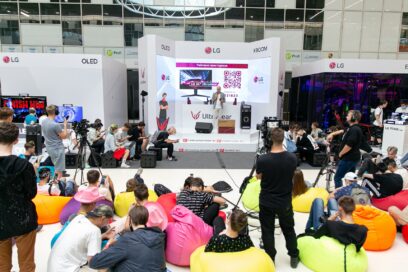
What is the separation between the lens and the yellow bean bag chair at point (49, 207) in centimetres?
404

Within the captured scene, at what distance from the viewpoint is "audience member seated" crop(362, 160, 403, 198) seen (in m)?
4.35

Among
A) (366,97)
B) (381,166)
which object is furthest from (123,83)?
(381,166)

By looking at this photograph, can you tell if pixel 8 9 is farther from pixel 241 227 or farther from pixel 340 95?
pixel 241 227

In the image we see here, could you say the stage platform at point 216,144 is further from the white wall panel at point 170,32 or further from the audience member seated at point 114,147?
the white wall panel at point 170,32

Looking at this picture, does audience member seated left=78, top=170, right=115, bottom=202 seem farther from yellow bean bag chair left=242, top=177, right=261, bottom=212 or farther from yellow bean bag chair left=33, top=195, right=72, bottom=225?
yellow bean bag chair left=242, top=177, right=261, bottom=212

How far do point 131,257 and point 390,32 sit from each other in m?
18.2

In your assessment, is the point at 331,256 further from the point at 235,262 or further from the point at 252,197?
the point at 252,197

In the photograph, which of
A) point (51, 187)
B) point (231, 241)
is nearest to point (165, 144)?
point (51, 187)

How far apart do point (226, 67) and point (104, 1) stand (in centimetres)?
731

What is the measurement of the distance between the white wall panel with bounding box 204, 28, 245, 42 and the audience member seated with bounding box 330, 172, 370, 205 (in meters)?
12.6

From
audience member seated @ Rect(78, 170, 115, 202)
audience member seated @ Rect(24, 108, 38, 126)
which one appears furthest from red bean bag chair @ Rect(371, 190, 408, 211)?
audience member seated @ Rect(24, 108, 38, 126)

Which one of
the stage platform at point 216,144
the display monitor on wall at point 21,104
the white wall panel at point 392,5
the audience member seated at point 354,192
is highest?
the white wall panel at point 392,5

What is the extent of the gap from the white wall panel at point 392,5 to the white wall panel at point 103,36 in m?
13.5

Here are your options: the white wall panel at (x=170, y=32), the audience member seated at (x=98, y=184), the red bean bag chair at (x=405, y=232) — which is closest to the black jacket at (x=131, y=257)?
the audience member seated at (x=98, y=184)
